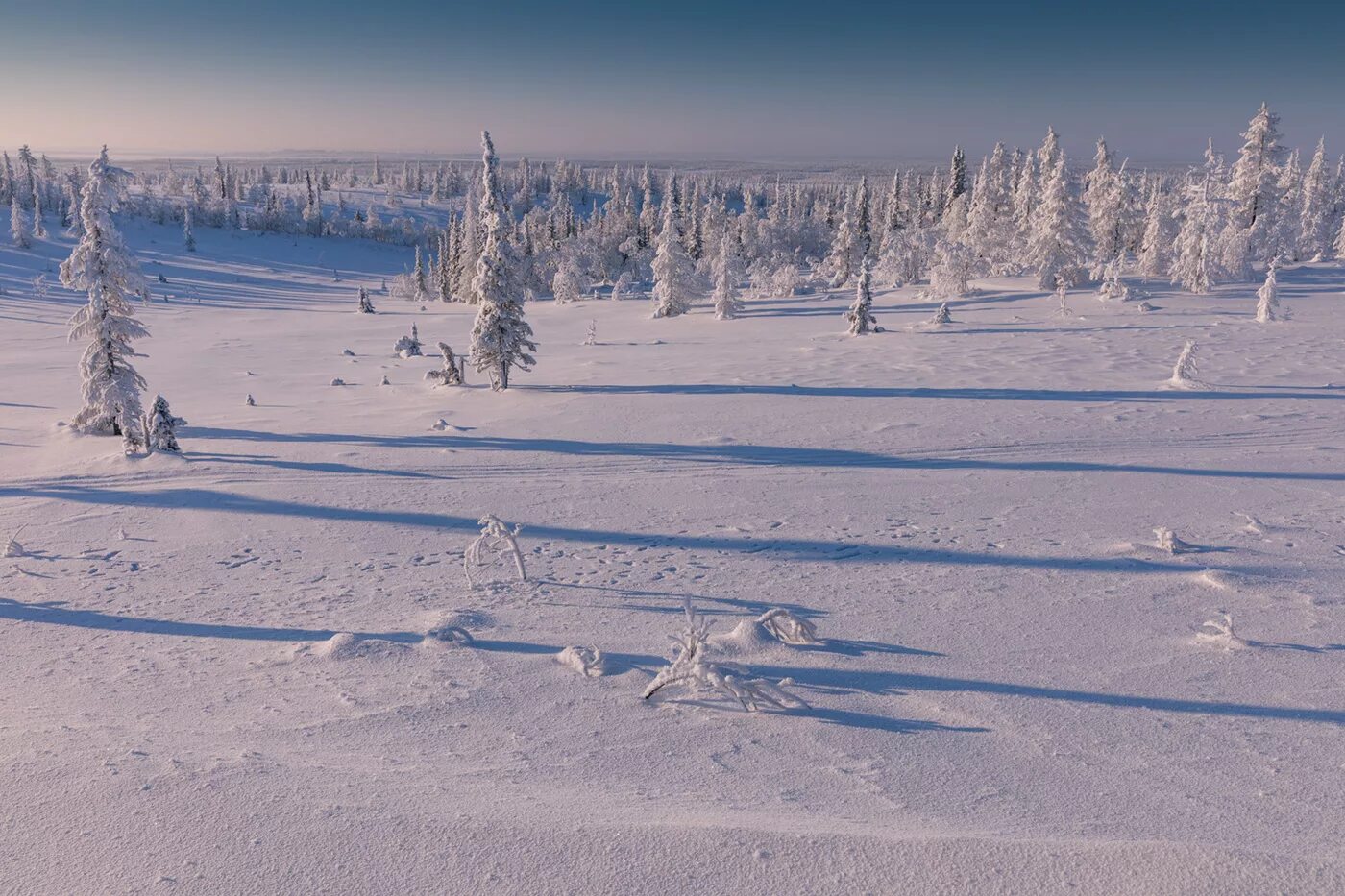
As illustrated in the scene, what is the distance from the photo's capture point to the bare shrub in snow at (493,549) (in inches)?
380

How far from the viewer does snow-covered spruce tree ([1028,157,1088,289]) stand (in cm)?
4231

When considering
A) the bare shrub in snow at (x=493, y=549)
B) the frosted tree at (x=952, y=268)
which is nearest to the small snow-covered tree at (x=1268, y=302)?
the frosted tree at (x=952, y=268)

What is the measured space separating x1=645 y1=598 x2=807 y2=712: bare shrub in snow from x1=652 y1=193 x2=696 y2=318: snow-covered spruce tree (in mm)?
45431

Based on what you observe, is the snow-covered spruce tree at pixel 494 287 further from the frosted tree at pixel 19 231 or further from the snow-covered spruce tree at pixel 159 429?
the frosted tree at pixel 19 231

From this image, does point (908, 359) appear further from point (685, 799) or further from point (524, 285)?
point (685, 799)

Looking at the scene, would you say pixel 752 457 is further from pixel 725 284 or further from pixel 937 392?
pixel 725 284

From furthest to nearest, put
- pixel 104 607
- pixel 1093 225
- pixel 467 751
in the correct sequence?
1. pixel 1093 225
2. pixel 104 607
3. pixel 467 751

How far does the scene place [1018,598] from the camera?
8.68 metres

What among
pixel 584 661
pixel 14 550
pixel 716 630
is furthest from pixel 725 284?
pixel 584 661

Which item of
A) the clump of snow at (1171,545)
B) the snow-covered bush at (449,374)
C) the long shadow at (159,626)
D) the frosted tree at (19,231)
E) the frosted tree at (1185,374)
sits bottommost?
the long shadow at (159,626)

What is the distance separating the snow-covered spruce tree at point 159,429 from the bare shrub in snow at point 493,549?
11.0 m

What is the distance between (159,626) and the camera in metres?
8.76

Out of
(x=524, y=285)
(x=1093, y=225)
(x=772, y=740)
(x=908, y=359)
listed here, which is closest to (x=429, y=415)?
(x=524, y=285)

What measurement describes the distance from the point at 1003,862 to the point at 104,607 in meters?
9.91
